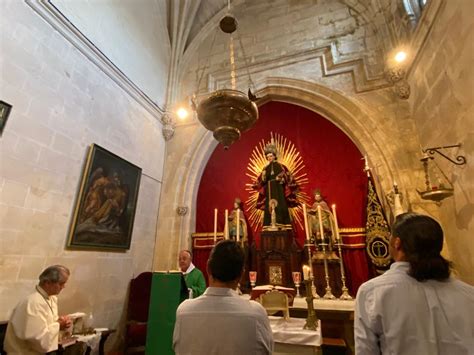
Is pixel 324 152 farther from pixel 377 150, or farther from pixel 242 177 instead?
pixel 242 177

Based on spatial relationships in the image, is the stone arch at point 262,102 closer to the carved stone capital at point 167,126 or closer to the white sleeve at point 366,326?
the carved stone capital at point 167,126

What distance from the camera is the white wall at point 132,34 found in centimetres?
441

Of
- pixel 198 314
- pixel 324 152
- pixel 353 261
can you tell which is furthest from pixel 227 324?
pixel 324 152

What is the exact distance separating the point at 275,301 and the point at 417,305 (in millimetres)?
1838

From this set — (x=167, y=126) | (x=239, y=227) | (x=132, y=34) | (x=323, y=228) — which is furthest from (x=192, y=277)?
(x=132, y=34)

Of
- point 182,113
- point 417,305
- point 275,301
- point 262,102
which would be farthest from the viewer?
point 262,102

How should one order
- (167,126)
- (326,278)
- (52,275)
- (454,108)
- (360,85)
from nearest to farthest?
(52,275)
(454,108)
(326,278)
(360,85)
(167,126)

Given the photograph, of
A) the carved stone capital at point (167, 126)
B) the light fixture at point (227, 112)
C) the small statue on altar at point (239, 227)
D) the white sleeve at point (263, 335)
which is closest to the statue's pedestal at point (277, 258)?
the small statue on altar at point (239, 227)

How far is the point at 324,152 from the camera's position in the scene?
5332 millimetres

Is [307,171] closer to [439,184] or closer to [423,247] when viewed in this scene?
[439,184]

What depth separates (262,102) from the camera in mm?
6145

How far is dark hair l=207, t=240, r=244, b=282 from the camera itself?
1.34 m

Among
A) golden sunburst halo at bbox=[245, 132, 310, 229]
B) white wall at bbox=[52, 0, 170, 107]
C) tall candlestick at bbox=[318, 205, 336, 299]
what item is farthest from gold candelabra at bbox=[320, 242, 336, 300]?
white wall at bbox=[52, 0, 170, 107]

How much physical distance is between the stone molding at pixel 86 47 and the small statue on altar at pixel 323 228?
426 cm
